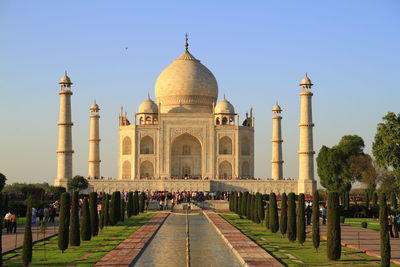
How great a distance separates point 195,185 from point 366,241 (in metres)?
24.9

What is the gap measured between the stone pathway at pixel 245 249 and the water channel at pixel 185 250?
0.44 ft

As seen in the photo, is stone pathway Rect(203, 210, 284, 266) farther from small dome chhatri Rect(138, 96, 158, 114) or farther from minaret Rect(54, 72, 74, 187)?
small dome chhatri Rect(138, 96, 158, 114)

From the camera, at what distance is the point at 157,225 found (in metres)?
21.1

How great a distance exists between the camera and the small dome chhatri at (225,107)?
4644cm

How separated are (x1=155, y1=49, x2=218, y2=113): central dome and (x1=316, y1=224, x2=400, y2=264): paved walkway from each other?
27540mm

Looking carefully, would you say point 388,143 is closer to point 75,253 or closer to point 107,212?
point 107,212

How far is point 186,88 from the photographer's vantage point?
4750 centimetres

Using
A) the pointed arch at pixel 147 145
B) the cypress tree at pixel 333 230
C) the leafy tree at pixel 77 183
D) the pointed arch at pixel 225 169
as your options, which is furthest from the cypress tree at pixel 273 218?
the pointed arch at pixel 147 145

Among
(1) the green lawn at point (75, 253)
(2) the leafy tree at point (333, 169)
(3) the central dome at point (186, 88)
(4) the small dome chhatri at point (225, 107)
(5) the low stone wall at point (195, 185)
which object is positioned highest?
(3) the central dome at point (186, 88)

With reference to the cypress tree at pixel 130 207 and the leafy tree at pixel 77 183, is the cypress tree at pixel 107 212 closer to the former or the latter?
the cypress tree at pixel 130 207

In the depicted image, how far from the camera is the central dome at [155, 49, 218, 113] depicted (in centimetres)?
4756

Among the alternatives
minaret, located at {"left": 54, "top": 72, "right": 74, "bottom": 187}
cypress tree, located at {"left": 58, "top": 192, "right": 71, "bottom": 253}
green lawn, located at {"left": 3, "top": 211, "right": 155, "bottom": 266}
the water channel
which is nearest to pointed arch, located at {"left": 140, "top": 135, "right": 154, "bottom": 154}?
minaret, located at {"left": 54, "top": 72, "right": 74, "bottom": 187}

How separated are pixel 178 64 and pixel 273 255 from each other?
36.0 meters

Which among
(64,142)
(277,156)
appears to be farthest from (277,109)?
(64,142)
